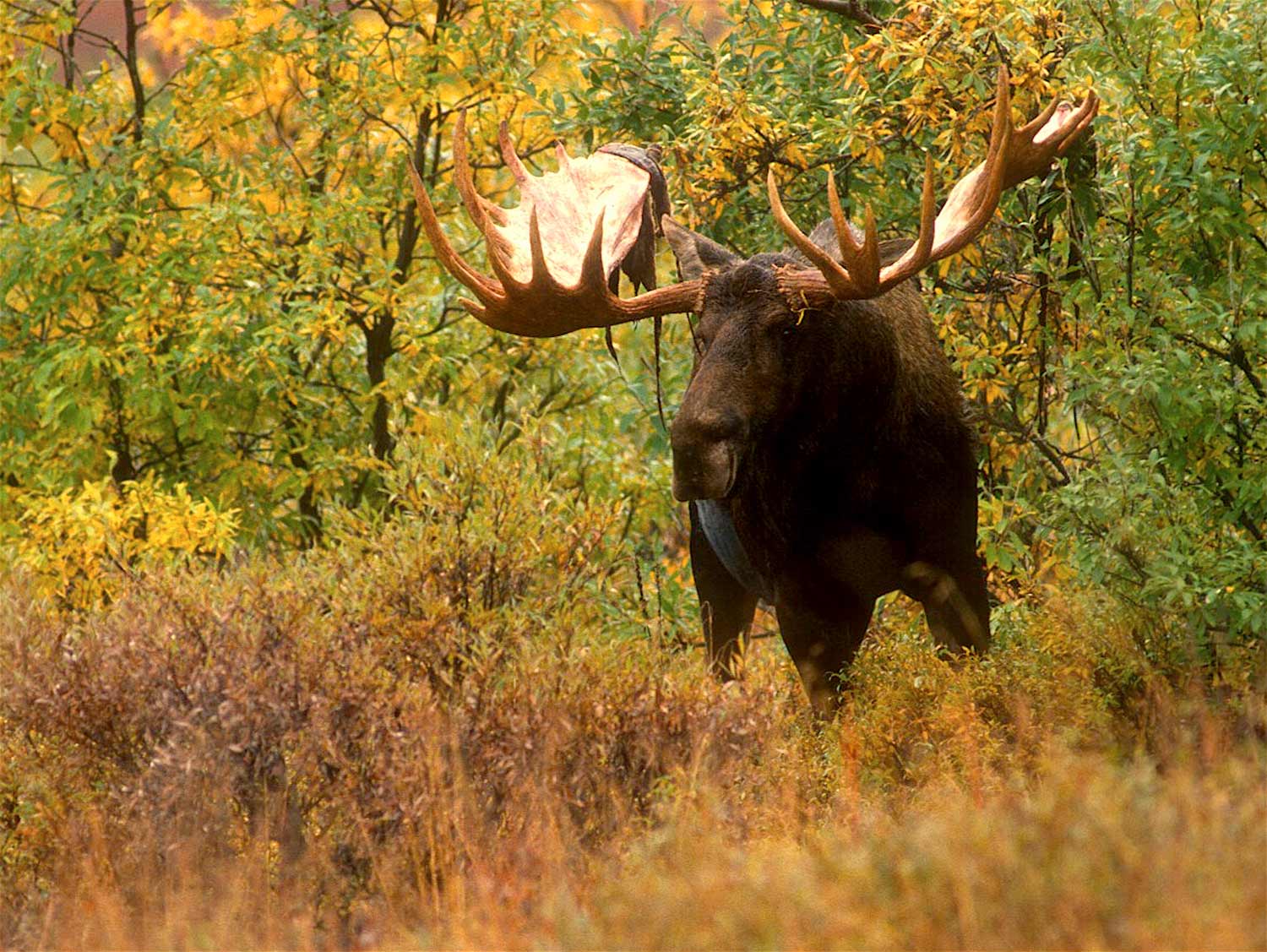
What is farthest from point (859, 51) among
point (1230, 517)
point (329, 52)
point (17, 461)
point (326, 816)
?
point (17, 461)

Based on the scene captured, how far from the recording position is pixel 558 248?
7.73 metres

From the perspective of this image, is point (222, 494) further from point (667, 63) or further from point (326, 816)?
point (326, 816)

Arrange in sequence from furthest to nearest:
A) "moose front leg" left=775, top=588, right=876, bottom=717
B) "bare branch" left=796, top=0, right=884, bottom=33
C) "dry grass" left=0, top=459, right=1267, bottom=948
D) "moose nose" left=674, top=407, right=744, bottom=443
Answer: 1. "bare branch" left=796, top=0, right=884, bottom=33
2. "moose front leg" left=775, top=588, right=876, bottom=717
3. "moose nose" left=674, top=407, right=744, bottom=443
4. "dry grass" left=0, top=459, right=1267, bottom=948

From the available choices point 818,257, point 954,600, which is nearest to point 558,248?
point 818,257

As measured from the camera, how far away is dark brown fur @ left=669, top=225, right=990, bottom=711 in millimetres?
6496

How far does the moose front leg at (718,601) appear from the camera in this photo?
27.0ft

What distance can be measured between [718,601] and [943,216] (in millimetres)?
2125

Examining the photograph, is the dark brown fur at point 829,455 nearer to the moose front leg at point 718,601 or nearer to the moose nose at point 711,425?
the moose nose at point 711,425

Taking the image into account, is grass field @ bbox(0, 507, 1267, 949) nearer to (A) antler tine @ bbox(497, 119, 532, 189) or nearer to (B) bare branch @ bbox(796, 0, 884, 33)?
(A) antler tine @ bbox(497, 119, 532, 189)

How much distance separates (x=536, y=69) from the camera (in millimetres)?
12031

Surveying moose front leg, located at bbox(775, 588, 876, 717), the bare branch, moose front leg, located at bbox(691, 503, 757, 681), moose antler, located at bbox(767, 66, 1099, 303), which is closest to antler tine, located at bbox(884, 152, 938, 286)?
moose antler, located at bbox(767, 66, 1099, 303)

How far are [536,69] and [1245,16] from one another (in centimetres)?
612

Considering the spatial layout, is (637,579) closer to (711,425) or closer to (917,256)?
(711,425)

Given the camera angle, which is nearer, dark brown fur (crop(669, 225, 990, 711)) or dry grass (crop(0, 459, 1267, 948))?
dry grass (crop(0, 459, 1267, 948))
